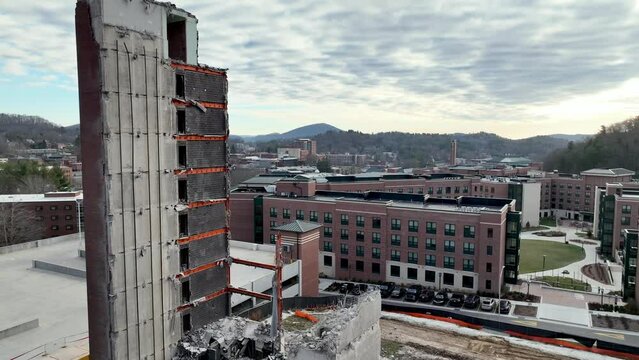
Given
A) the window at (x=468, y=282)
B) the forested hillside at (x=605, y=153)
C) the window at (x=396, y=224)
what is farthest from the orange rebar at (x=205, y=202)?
the forested hillside at (x=605, y=153)

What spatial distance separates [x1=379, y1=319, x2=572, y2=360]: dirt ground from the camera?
35.1 metres

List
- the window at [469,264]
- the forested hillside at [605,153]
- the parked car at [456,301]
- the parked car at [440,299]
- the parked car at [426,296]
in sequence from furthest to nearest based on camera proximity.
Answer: the forested hillside at [605,153]
the window at [469,264]
the parked car at [426,296]
the parked car at [440,299]
the parked car at [456,301]

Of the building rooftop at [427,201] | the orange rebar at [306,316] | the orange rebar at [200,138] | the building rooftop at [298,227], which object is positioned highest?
the orange rebar at [200,138]

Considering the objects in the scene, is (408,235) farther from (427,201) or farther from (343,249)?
(343,249)

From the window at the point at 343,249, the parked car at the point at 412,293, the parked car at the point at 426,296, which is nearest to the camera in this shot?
the parked car at the point at 426,296

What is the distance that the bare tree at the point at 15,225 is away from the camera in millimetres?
68875

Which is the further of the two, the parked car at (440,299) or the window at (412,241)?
the window at (412,241)

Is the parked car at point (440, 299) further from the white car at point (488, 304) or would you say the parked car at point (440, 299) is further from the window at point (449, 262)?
the window at point (449, 262)

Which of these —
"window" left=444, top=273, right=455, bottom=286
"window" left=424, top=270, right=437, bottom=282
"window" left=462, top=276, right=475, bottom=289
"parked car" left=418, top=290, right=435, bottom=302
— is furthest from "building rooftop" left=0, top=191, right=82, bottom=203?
"window" left=462, top=276, right=475, bottom=289

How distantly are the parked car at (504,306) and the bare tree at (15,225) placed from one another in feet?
222

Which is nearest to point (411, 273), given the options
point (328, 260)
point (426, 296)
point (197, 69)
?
point (426, 296)

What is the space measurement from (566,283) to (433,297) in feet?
66.3

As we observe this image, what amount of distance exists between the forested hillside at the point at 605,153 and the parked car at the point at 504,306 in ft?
391

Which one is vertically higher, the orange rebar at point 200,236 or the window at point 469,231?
the orange rebar at point 200,236
